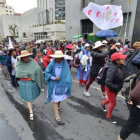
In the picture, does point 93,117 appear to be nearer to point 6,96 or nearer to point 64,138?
point 64,138

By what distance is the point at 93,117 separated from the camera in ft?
10.8

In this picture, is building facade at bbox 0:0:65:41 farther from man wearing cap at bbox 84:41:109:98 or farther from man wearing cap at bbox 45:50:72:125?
man wearing cap at bbox 45:50:72:125

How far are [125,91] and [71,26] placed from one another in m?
20.4

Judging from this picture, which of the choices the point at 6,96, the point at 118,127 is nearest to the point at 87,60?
the point at 118,127

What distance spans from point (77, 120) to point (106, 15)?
7046 millimetres

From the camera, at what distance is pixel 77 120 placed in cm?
320

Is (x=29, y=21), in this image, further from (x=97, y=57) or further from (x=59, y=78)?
(x=59, y=78)

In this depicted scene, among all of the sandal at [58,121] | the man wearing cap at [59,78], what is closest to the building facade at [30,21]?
the man wearing cap at [59,78]

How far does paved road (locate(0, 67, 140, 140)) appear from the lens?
8.76 ft

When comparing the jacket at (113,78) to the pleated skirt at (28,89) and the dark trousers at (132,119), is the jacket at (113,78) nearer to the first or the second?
the dark trousers at (132,119)

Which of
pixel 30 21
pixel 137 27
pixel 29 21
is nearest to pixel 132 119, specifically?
pixel 137 27

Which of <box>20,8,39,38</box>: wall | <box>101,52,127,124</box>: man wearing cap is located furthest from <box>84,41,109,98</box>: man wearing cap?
<box>20,8,39,38</box>: wall

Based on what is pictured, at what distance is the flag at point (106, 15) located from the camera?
7.78 metres

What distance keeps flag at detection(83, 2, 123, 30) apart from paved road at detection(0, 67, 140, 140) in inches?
209
